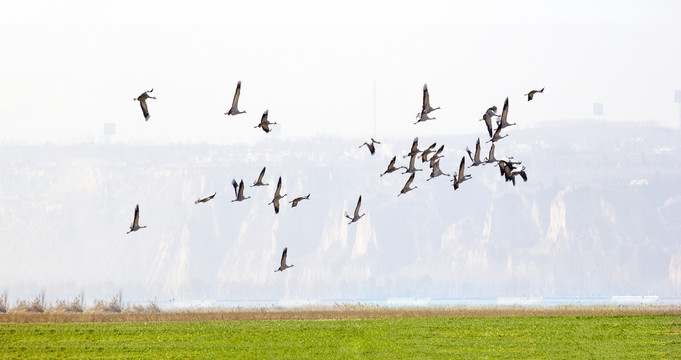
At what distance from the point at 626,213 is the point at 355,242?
118ft

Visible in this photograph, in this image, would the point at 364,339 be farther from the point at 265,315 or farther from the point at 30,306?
the point at 30,306

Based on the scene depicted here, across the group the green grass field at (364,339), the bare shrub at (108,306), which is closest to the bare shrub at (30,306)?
the bare shrub at (108,306)

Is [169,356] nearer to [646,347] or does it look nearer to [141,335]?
[141,335]

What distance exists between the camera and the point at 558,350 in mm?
27766

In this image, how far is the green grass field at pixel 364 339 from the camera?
2756 centimetres

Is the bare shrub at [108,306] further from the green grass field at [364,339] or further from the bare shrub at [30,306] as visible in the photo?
the green grass field at [364,339]

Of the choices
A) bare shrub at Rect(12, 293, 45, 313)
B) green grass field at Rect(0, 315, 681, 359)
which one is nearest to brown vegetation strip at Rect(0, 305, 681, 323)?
bare shrub at Rect(12, 293, 45, 313)

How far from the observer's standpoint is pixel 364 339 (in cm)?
2919

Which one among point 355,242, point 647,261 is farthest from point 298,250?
point 647,261

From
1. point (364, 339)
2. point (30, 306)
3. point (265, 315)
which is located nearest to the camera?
point (364, 339)

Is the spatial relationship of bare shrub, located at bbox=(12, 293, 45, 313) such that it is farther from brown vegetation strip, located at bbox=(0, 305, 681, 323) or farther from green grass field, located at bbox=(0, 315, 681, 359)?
green grass field, located at bbox=(0, 315, 681, 359)

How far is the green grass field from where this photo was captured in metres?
27.6

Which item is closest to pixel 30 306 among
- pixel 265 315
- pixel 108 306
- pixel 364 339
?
pixel 108 306

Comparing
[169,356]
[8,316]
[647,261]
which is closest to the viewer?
[169,356]
